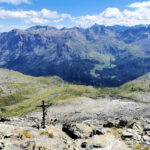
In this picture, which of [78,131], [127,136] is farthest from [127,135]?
[78,131]

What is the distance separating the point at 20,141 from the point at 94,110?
42555 mm

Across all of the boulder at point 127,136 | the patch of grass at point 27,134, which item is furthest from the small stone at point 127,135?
the patch of grass at point 27,134

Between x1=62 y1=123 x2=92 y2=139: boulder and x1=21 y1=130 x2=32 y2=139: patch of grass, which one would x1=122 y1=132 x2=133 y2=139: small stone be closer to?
x1=62 y1=123 x2=92 y2=139: boulder

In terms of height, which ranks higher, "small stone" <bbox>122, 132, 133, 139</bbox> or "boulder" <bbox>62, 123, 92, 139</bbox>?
"small stone" <bbox>122, 132, 133, 139</bbox>

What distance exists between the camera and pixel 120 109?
2606 inches

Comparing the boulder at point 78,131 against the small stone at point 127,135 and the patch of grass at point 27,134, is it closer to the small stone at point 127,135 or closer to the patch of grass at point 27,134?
the small stone at point 127,135

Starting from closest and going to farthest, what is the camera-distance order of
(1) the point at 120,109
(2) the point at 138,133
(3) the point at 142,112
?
(2) the point at 138,133
(3) the point at 142,112
(1) the point at 120,109

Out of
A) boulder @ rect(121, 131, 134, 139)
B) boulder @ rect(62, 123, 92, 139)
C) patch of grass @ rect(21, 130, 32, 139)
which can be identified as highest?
patch of grass @ rect(21, 130, 32, 139)

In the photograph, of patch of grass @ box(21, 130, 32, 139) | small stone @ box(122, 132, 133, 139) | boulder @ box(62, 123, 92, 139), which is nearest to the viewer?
patch of grass @ box(21, 130, 32, 139)

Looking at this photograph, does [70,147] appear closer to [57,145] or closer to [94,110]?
[57,145]

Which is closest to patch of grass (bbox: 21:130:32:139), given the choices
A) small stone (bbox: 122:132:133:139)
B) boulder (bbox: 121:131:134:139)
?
boulder (bbox: 121:131:134:139)

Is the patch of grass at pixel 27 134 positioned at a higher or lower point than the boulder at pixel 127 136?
higher

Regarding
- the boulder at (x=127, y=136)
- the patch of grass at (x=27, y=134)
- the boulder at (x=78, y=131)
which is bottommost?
the boulder at (x=78, y=131)

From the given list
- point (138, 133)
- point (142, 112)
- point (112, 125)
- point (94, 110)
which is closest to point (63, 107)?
point (94, 110)
